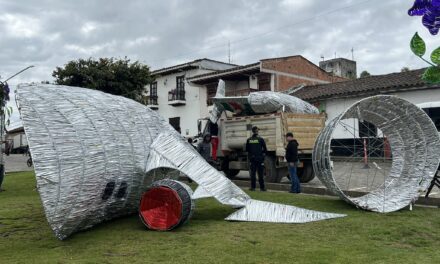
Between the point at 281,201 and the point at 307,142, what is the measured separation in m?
4.41

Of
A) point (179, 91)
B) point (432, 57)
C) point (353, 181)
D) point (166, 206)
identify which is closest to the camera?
point (432, 57)

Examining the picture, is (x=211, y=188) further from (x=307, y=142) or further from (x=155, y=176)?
(x=307, y=142)

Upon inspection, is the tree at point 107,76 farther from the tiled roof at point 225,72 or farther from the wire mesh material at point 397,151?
the wire mesh material at point 397,151

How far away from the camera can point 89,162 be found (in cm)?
716

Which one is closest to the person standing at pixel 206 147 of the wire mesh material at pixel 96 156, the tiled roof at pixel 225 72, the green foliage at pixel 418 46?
the wire mesh material at pixel 96 156

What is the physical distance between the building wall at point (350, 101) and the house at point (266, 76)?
5.56m

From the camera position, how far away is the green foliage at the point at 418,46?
2586 millimetres

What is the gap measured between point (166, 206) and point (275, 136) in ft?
23.6

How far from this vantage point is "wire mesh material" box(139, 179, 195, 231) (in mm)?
7750

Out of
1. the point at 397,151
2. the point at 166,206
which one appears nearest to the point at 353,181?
the point at 397,151

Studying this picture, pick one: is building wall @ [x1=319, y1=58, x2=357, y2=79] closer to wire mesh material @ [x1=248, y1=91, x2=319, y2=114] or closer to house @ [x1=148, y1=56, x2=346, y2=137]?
house @ [x1=148, y1=56, x2=346, y2=137]

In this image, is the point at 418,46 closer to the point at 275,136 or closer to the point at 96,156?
the point at 96,156

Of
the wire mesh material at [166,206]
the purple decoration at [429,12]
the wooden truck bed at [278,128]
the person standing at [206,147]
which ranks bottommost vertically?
the wire mesh material at [166,206]

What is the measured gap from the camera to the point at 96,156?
733cm
